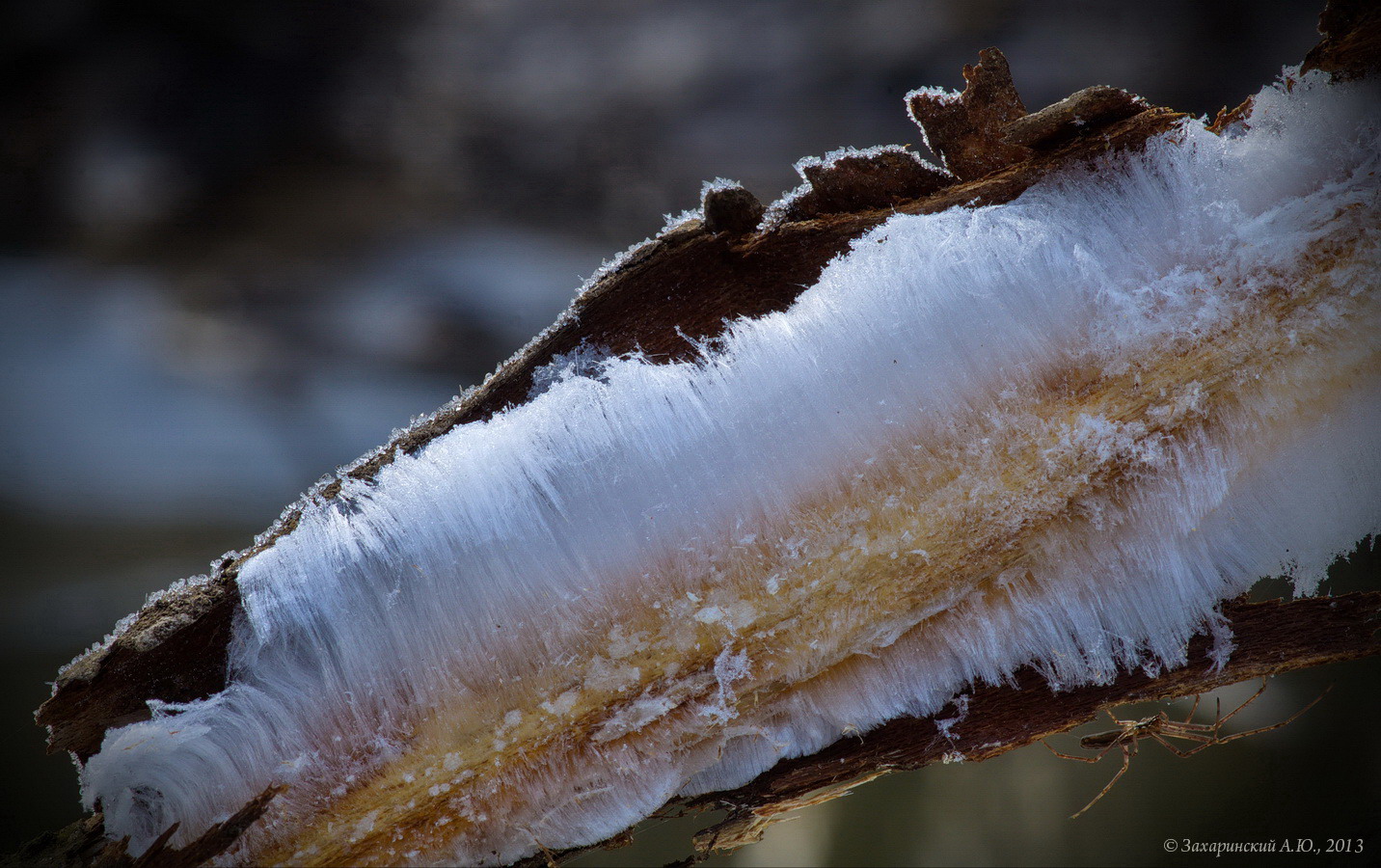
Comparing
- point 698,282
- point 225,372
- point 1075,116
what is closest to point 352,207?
point 225,372

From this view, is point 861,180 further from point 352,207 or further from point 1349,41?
point 352,207

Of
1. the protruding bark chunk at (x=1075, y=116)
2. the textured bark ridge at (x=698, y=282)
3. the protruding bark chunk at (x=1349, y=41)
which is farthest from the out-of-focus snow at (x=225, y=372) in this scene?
the protruding bark chunk at (x=1349, y=41)

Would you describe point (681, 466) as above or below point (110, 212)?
below

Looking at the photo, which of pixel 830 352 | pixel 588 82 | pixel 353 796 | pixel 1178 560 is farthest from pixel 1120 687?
pixel 588 82

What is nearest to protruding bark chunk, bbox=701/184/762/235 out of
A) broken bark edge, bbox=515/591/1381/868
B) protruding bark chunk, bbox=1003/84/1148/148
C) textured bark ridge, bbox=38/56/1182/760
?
textured bark ridge, bbox=38/56/1182/760

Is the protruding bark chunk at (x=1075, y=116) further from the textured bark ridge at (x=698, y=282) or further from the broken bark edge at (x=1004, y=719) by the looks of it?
the broken bark edge at (x=1004, y=719)

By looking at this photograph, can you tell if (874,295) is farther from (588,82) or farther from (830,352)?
(588,82)
